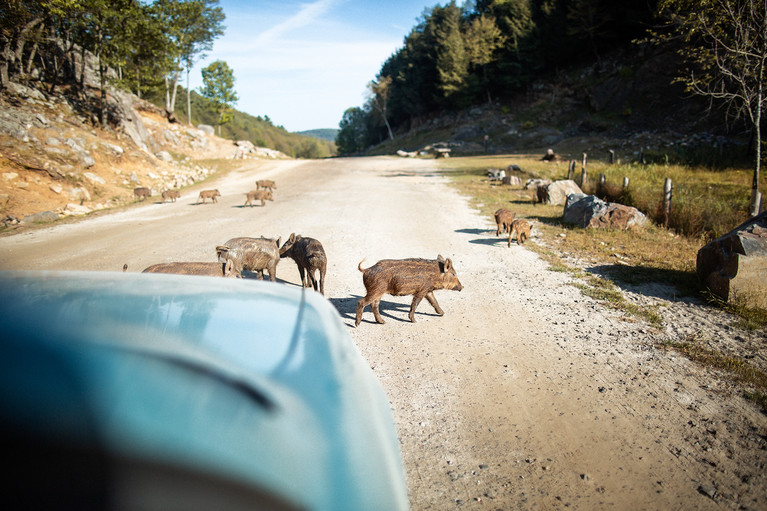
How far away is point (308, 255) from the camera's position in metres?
6.34

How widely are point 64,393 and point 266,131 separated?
189 metres

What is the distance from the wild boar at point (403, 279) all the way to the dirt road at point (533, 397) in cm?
43

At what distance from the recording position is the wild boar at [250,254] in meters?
6.26

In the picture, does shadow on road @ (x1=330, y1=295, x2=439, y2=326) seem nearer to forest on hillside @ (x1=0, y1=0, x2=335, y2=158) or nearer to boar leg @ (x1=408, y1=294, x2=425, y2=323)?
boar leg @ (x1=408, y1=294, x2=425, y2=323)

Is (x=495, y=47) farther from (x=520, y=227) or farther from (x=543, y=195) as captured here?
(x=520, y=227)

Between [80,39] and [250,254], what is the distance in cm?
2450

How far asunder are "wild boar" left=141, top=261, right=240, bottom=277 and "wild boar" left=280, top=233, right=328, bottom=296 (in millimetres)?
1073

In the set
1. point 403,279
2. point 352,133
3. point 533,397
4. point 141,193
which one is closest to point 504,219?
point 403,279

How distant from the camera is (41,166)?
50.7ft

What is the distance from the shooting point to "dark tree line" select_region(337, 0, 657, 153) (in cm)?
4616

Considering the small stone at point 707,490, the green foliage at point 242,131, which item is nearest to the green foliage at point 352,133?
the green foliage at point 242,131

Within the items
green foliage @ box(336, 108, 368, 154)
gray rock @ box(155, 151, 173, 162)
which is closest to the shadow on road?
gray rock @ box(155, 151, 173, 162)

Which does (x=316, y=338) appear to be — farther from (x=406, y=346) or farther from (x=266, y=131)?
(x=266, y=131)

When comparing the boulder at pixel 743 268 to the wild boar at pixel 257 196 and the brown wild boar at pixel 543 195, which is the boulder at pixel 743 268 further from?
the wild boar at pixel 257 196
